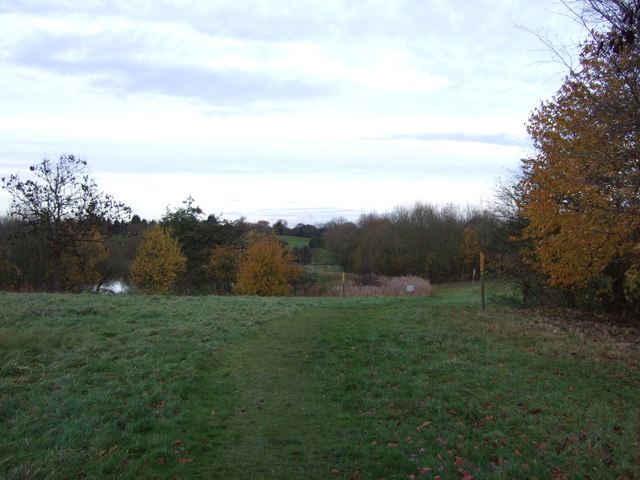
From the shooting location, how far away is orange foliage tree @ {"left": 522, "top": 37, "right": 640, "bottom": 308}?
22.8 feet

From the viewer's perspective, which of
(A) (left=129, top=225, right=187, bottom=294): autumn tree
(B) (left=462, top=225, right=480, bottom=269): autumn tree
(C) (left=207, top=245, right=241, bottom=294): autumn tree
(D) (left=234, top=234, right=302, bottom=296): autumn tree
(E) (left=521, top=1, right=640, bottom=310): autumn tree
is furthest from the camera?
(B) (left=462, top=225, right=480, bottom=269): autumn tree

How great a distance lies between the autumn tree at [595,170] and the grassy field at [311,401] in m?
2.10

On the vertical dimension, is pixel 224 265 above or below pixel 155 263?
below

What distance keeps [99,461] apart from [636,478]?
182 inches

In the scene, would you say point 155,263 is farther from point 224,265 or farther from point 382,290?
point 382,290

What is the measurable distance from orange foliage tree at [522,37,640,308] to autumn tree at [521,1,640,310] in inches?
0.7

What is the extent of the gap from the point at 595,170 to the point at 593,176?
397mm

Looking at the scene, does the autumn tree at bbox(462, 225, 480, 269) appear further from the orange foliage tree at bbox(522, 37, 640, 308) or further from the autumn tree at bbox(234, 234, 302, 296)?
the orange foliage tree at bbox(522, 37, 640, 308)

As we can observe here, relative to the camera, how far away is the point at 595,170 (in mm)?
7816

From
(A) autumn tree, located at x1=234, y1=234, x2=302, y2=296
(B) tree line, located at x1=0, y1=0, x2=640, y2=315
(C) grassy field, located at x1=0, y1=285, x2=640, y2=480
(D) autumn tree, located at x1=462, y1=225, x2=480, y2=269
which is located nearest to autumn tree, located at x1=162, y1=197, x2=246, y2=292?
(B) tree line, located at x1=0, y1=0, x2=640, y2=315

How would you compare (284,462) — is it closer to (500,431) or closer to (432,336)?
(500,431)

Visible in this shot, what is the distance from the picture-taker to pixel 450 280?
169 ft

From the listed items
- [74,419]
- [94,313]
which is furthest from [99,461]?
[94,313]

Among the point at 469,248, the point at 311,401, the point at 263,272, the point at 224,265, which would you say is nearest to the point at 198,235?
the point at 224,265
